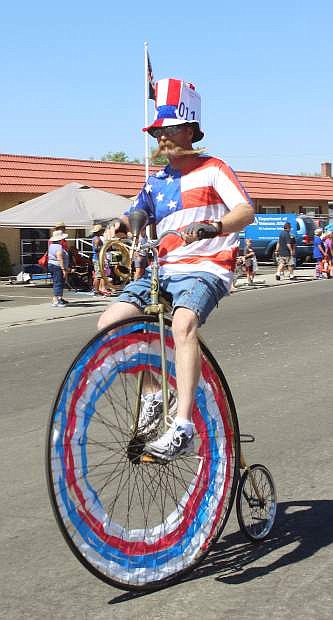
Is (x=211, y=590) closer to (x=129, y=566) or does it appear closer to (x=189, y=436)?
(x=129, y=566)

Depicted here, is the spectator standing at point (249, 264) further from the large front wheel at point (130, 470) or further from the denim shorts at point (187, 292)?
the denim shorts at point (187, 292)

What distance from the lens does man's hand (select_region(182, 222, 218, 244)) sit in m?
3.65

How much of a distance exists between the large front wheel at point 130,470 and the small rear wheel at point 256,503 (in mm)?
205

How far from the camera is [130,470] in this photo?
388cm

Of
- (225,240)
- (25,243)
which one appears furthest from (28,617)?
(25,243)

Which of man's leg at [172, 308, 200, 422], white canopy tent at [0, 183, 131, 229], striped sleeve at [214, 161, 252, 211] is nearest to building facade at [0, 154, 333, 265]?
white canopy tent at [0, 183, 131, 229]

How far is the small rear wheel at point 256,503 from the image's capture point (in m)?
4.18

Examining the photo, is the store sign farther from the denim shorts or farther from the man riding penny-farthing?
the denim shorts

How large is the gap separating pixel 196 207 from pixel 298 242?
3371cm

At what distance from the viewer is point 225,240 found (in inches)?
157

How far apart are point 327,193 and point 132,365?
169ft

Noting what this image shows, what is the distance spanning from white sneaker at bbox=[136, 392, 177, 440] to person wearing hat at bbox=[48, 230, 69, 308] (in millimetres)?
16967

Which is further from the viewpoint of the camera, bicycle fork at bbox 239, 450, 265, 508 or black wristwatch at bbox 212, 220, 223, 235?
bicycle fork at bbox 239, 450, 265, 508

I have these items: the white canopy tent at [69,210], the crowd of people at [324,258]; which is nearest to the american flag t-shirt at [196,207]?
the white canopy tent at [69,210]
